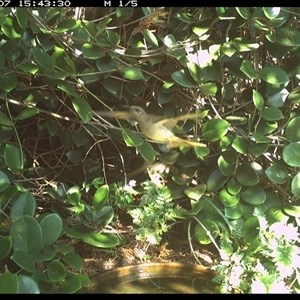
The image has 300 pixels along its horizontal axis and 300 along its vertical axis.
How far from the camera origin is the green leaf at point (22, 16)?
1.08m

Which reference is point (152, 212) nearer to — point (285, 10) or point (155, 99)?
point (155, 99)

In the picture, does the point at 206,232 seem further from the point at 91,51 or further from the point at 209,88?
the point at 91,51

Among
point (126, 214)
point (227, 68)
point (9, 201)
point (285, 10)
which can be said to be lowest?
point (126, 214)

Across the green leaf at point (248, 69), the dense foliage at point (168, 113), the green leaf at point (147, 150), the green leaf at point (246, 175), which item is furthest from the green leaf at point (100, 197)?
the green leaf at point (248, 69)

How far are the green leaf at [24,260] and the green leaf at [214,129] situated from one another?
1.71 feet

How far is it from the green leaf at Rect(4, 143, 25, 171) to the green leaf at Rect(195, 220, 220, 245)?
0.47 meters

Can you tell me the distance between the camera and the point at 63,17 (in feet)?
3.79

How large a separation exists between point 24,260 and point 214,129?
21.7 inches

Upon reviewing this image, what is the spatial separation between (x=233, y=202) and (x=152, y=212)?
0.21 metres

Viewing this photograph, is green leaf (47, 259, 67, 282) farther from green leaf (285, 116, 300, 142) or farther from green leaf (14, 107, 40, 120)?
green leaf (285, 116, 300, 142)

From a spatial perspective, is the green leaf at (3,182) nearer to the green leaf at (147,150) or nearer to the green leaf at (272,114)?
the green leaf at (147,150)

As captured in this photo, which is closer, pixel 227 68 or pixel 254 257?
pixel 254 257

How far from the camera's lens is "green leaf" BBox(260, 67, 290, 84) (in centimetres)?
118
